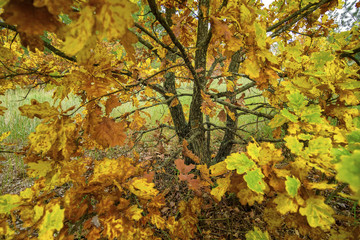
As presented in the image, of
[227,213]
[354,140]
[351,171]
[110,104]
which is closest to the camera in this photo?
[351,171]

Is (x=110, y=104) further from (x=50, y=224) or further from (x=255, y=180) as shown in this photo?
(x=255, y=180)

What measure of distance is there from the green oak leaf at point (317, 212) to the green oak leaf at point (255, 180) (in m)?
0.15

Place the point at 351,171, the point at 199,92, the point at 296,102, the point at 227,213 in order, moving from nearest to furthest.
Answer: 1. the point at 351,171
2. the point at 296,102
3. the point at 199,92
4. the point at 227,213

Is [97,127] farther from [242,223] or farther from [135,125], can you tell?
[242,223]

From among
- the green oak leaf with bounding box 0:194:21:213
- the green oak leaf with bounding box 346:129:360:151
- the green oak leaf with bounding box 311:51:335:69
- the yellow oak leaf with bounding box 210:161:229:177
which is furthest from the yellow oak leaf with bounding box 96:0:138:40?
the green oak leaf with bounding box 311:51:335:69

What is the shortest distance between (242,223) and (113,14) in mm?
2025

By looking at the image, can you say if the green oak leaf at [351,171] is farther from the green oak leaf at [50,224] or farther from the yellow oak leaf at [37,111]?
the yellow oak leaf at [37,111]

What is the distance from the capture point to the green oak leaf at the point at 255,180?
22.0 inches

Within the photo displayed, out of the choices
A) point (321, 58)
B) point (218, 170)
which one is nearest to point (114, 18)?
point (218, 170)

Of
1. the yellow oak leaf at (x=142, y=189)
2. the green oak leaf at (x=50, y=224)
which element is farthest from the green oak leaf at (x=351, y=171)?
the green oak leaf at (x=50, y=224)

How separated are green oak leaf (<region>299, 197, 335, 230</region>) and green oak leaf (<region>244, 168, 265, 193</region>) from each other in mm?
153

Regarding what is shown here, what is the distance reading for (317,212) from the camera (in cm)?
54

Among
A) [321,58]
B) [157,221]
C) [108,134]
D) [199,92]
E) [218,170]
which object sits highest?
[199,92]

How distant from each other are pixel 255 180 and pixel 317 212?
216 millimetres
